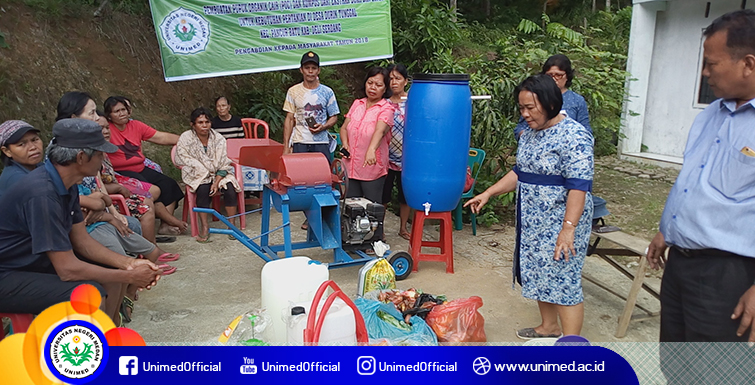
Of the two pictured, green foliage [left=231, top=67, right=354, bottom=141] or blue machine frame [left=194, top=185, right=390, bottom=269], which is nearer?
blue machine frame [left=194, top=185, right=390, bottom=269]

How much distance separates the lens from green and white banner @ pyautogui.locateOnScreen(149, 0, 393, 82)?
20.6 feet

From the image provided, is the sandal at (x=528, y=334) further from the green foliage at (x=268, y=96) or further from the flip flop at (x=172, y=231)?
the green foliage at (x=268, y=96)

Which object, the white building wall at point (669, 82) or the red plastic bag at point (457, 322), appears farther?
the white building wall at point (669, 82)

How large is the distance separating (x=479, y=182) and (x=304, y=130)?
6.30 feet

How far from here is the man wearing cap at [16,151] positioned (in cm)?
279

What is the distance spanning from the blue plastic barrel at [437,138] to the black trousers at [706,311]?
6.60ft

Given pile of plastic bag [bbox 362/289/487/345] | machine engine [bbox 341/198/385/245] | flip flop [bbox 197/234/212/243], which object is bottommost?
flip flop [bbox 197/234/212/243]

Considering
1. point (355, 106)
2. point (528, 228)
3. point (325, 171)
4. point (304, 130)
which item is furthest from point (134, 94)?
point (528, 228)

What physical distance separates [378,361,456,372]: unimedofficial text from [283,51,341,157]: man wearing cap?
3.37 m

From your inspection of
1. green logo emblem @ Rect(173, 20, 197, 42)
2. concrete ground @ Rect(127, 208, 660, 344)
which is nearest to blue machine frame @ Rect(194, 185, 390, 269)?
concrete ground @ Rect(127, 208, 660, 344)

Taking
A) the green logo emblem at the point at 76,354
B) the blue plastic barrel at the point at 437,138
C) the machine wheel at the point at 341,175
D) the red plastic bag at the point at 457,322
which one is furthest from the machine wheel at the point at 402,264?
the green logo emblem at the point at 76,354

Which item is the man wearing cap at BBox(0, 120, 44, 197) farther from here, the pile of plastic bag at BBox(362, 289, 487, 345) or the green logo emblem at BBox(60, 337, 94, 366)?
the pile of plastic bag at BBox(362, 289, 487, 345)

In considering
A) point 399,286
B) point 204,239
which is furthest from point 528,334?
point 204,239

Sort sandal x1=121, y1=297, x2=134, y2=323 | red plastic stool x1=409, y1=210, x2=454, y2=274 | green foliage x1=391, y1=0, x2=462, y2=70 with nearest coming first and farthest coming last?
sandal x1=121, y1=297, x2=134, y2=323 < red plastic stool x1=409, y1=210, x2=454, y2=274 < green foliage x1=391, y1=0, x2=462, y2=70
